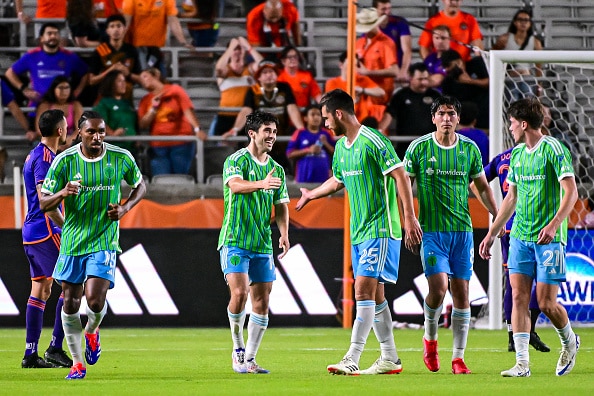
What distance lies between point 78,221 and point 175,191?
307 inches

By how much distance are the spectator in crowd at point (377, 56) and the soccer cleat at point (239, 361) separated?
9.81 metres

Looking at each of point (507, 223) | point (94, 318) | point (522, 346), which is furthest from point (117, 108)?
point (522, 346)

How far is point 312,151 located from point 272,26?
337cm

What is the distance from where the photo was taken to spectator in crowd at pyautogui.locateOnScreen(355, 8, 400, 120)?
18234mm

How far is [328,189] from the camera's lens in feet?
28.8

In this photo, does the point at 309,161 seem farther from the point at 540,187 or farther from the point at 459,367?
the point at 540,187

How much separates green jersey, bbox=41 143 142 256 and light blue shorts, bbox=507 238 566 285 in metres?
3.04

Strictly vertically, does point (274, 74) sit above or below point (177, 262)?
above

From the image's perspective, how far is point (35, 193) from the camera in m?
9.50

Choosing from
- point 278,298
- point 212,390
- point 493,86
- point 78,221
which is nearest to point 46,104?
point 278,298

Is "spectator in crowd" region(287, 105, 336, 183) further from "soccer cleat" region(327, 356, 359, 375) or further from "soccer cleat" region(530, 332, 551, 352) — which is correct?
"soccer cleat" region(327, 356, 359, 375)

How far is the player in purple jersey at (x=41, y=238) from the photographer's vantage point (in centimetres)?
937

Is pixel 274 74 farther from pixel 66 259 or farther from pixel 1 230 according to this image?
pixel 66 259

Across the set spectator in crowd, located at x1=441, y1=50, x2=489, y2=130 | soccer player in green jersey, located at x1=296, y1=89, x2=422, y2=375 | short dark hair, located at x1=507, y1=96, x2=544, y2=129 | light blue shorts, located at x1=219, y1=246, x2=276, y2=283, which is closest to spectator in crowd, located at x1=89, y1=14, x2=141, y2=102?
spectator in crowd, located at x1=441, y1=50, x2=489, y2=130
